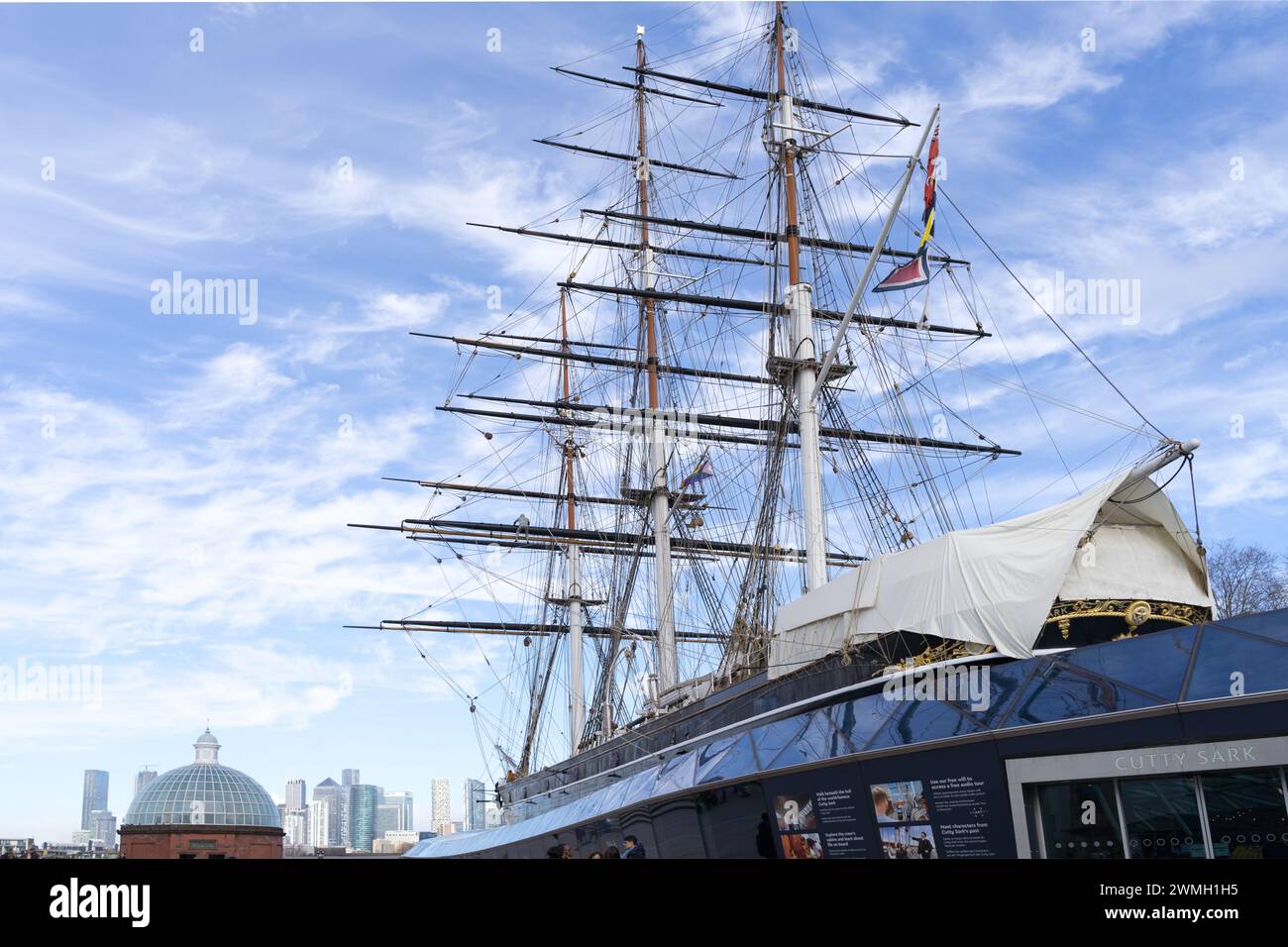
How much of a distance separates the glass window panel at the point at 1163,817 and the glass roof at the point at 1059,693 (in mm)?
606

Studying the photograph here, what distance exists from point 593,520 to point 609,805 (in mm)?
30356

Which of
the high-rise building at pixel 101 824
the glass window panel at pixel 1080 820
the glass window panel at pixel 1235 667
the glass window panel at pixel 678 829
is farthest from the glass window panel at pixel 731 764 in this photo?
the high-rise building at pixel 101 824

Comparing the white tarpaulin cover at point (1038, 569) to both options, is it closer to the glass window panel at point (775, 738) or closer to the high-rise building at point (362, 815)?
the glass window panel at point (775, 738)

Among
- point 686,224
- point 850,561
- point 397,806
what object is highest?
point 686,224

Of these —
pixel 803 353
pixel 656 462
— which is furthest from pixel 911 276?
pixel 656 462

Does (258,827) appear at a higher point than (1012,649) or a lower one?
lower

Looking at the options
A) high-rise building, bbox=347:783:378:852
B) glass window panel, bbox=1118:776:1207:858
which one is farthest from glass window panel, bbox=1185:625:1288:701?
high-rise building, bbox=347:783:378:852

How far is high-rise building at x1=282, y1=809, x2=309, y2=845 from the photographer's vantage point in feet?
449

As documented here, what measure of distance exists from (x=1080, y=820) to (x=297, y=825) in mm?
154595

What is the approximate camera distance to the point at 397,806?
633 feet

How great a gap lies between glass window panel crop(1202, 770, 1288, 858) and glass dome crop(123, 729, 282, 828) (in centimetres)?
5298

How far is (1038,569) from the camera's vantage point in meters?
13.6
